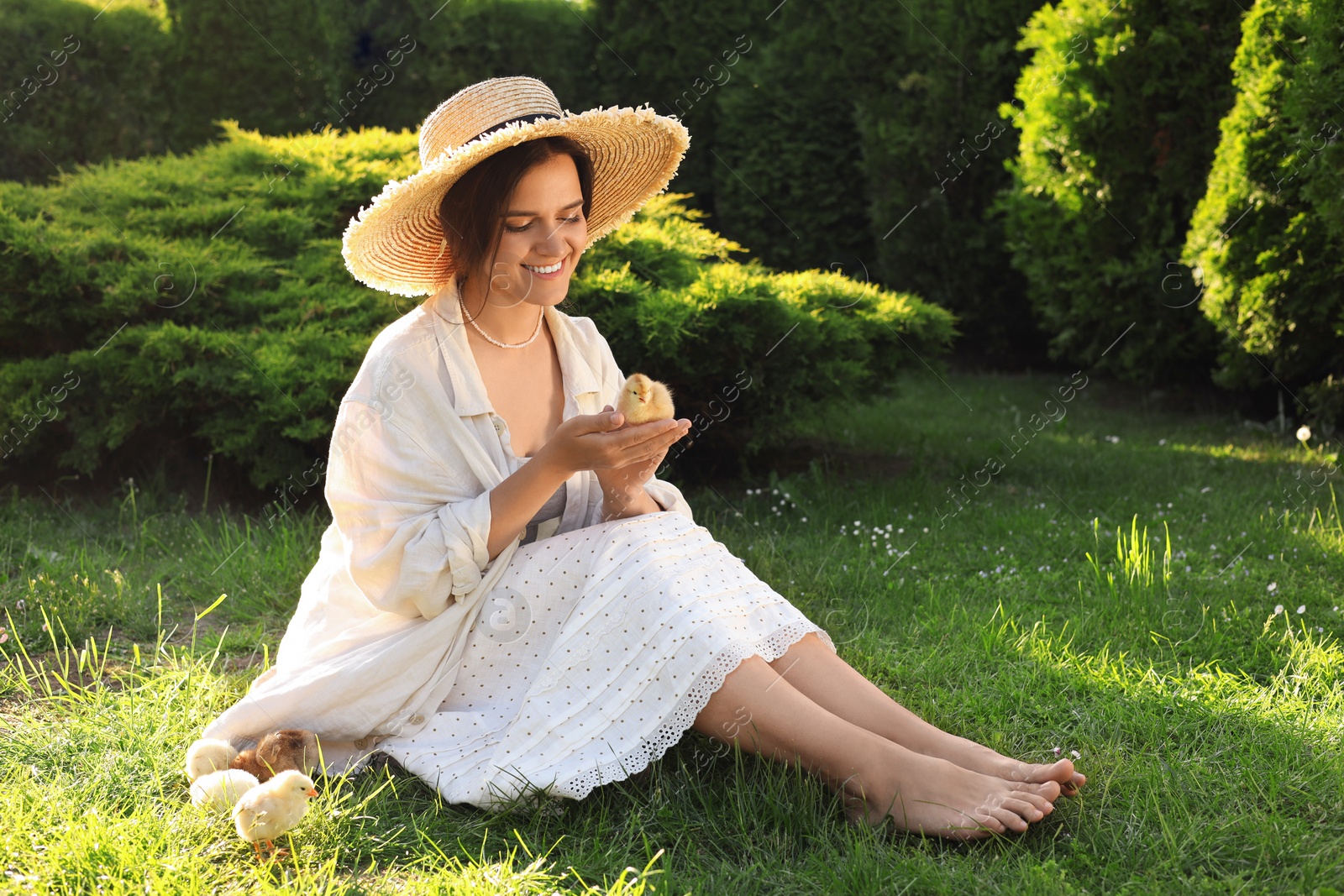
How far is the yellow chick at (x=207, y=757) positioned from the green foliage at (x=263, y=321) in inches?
79.0

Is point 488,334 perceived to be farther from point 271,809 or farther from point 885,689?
point 885,689

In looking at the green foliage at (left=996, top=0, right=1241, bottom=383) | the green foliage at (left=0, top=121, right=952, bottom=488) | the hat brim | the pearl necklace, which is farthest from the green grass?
the green foliage at (left=996, top=0, right=1241, bottom=383)

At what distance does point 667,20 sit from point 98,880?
24.5 feet

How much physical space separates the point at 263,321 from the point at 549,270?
2.54 metres

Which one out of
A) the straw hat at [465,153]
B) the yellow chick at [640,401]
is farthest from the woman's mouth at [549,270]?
the yellow chick at [640,401]

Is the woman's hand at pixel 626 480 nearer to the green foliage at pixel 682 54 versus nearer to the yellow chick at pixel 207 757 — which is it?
the yellow chick at pixel 207 757

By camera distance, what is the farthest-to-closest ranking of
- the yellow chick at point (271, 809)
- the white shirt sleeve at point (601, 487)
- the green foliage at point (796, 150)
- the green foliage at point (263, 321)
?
the green foliage at point (796, 150), the green foliage at point (263, 321), the white shirt sleeve at point (601, 487), the yellow chick at point (271, 809)

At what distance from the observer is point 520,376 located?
107 inches

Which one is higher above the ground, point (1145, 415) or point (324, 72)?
point (324, 72)

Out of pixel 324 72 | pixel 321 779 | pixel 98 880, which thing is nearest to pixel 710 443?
pixel 321 779

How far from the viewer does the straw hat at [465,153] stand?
249 centimetres

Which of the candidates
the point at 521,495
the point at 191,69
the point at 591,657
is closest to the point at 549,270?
the point at 521,495

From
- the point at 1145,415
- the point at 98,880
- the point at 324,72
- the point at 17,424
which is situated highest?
the point at 324,72

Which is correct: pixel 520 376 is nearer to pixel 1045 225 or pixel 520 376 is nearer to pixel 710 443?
pixel 710 443
